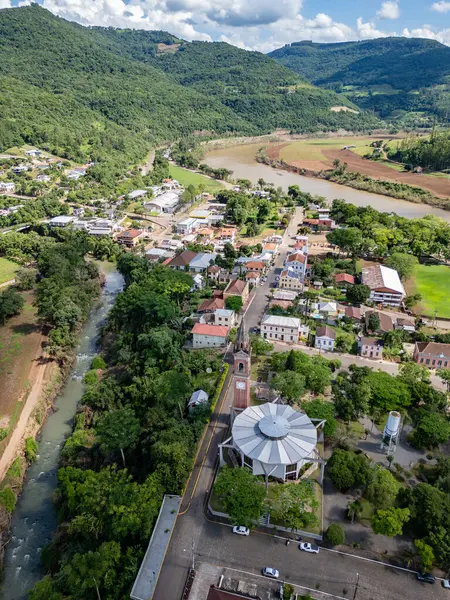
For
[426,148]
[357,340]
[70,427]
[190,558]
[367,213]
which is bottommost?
[70,427]

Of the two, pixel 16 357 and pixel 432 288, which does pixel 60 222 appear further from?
pixel 432 288

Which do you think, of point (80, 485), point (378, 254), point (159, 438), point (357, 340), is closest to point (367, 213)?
point (378, 254)

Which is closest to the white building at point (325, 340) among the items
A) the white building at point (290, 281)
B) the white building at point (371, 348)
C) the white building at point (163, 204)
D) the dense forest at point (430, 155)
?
the white building at point (371, 348)

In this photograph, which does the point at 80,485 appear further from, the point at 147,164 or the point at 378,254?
the point at 147,164

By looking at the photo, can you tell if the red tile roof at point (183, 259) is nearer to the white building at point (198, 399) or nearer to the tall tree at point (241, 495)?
the white building at point (198, 399)

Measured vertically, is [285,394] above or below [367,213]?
below

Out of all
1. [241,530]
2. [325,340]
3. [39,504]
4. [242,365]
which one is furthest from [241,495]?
[325,340]
